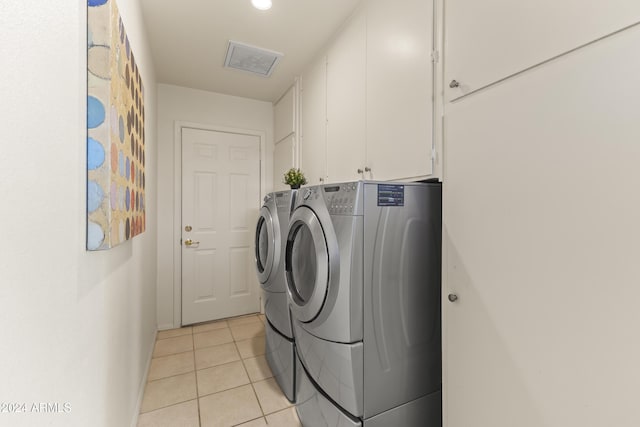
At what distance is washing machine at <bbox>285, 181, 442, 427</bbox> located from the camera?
3.79 feet

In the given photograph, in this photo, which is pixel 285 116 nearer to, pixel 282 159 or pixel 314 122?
pixel 282 159

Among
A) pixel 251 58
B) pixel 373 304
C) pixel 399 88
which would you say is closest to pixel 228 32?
pixel 251 58

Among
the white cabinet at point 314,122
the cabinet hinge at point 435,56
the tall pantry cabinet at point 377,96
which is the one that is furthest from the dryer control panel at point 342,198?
the white cabinet at point 314,122

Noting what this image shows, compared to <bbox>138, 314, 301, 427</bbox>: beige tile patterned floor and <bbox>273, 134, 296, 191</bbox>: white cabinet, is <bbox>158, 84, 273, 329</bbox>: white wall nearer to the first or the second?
<bbox>138, 314, 301, 427</bbox>: beige tile patterned floor

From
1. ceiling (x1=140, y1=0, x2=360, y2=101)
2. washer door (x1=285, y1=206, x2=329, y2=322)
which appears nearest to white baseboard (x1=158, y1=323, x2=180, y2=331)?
washer door (x1=285, y1=206, x2=329, y2=322)

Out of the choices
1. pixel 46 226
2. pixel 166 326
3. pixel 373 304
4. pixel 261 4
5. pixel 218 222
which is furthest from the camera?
pixel 218 222

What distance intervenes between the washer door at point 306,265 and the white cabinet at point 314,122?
87 cm

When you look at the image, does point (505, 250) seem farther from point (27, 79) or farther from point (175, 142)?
point (175, 142)

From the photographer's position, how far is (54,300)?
26.7 inches

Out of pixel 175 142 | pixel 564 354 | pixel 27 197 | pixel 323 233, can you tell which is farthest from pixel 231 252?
pixel 564 354

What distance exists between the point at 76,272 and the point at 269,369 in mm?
1771

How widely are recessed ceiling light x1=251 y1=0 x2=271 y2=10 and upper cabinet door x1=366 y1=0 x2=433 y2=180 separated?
63cm

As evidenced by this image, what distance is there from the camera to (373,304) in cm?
118

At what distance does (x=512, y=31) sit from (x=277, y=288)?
5.76 feet
